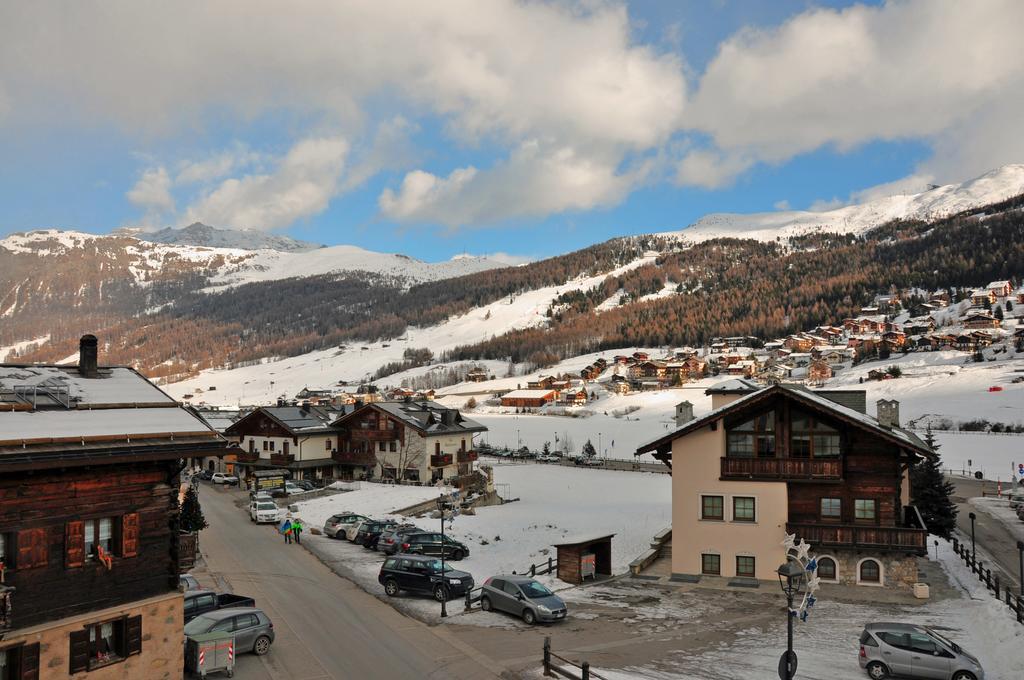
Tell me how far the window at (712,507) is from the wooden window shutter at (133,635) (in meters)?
23.0

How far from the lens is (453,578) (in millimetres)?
27109

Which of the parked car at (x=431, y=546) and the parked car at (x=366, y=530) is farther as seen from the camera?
the parked car at (x=366, y=530)

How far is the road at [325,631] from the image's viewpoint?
19453 mm

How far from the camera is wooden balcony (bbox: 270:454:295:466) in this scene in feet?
215

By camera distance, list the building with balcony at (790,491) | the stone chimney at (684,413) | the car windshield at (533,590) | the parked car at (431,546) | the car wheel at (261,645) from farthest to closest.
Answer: the stone chimney at (684,413), the parked car at (431,546), the building with balcony at (790,491), the car windshield at (533,590), the car wheel at (261,645)

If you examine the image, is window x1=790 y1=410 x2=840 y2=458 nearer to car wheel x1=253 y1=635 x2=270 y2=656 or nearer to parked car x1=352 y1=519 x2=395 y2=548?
parked car x1=352 y1=519 x2=395 y2=548

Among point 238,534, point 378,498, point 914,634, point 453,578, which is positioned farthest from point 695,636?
point 378,498

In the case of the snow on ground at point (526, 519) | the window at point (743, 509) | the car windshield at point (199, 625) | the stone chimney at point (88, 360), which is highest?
the stone chimney at point (88, 360)

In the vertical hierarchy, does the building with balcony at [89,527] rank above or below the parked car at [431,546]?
above

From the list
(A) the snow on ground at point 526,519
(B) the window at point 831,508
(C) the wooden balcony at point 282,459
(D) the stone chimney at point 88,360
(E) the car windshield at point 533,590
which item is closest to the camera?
(D) the stone chimney at point 88,360

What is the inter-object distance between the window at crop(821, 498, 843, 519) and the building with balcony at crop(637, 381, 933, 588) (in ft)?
0.13

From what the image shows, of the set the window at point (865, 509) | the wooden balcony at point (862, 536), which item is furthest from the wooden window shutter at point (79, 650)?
the window at point (865, 509)

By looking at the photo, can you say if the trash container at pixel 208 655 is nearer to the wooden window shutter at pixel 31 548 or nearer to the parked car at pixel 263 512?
the wooden window shutter at pixel 31 548

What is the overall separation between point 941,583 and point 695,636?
46.3 ft
